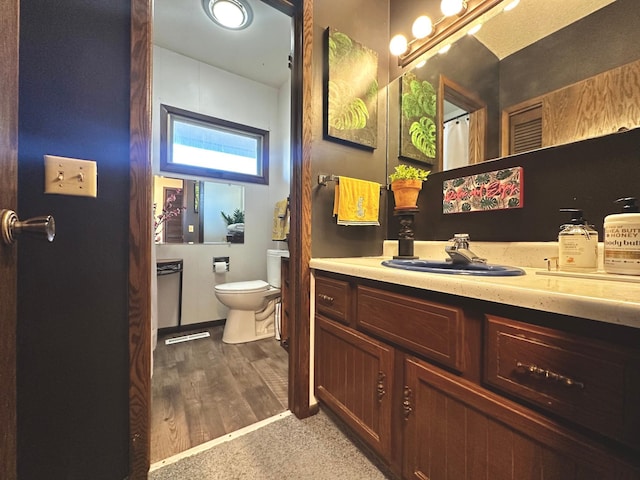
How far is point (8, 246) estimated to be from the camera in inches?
18.0

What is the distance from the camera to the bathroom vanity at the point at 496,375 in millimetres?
446

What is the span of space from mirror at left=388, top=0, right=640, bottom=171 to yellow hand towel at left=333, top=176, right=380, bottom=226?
378 mm

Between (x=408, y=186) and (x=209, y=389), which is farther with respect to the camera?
(x=209, y=389)

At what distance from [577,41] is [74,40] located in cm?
170

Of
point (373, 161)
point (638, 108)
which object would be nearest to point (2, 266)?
point (373, 161)

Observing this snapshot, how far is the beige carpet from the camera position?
0.97 meters

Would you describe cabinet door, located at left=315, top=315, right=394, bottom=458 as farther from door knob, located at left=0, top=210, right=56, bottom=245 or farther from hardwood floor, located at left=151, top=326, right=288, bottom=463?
door knob, located at left=0, top=210, right=56, bottom=245

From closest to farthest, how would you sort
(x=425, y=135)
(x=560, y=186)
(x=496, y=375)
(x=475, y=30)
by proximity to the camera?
1. (x=496, y=375)
2. (x=560, y=186)
3. (x=475, y=30)
4. (x=425, y=135)

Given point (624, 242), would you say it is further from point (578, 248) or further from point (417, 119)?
point (417, 119)

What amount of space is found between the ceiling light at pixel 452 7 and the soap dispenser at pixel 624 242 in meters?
1.19

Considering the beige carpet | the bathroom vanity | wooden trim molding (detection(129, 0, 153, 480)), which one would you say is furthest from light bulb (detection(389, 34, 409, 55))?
the beige carpet

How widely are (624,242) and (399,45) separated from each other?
57.4 inches

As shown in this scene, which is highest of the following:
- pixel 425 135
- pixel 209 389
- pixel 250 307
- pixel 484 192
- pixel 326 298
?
pixel 425 135

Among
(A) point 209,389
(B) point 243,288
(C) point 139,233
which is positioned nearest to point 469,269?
(C) point 139,233
